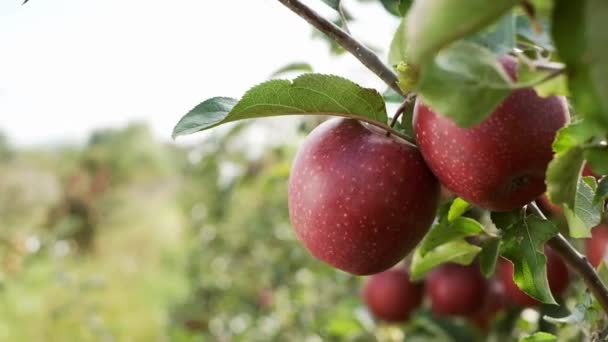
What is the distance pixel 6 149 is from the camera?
16.3 ft

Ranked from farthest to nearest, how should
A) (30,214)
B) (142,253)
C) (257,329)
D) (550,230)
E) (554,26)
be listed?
(142,253) → (30,214) → (257,329) → (550,230) → (554,26)

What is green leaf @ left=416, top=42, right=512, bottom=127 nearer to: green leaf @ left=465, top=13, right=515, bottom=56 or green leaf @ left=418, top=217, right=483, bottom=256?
green leaf @ left=465, top=13, right=515, bottom=56

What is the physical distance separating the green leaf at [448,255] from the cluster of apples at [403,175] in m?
0.07

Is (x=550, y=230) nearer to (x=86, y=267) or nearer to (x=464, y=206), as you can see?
(x=464, y=206)

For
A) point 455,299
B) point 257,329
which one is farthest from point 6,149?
point 455,299

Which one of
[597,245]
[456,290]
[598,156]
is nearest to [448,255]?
[598,156]

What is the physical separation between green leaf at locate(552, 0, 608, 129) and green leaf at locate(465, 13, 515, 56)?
0.07 meters

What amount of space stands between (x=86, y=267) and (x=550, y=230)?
4382 mm

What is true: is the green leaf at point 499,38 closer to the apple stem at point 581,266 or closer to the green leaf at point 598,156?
the green leaf at point 598,156

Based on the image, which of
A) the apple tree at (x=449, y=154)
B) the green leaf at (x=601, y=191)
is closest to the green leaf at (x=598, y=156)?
the apple tree at (x=449, y=154)

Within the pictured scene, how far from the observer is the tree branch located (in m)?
0.44

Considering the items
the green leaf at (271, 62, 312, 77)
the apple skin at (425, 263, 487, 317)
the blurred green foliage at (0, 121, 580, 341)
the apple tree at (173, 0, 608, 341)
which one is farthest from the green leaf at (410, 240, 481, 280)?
the apple skin at (425, 263, 487, 317)

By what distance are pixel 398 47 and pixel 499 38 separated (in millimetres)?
183

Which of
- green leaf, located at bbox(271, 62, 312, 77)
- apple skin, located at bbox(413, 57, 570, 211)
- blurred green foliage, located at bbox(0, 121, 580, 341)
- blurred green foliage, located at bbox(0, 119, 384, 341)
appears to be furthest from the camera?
blurred green foliage, located at bbox(0, 119, 384, 341)
